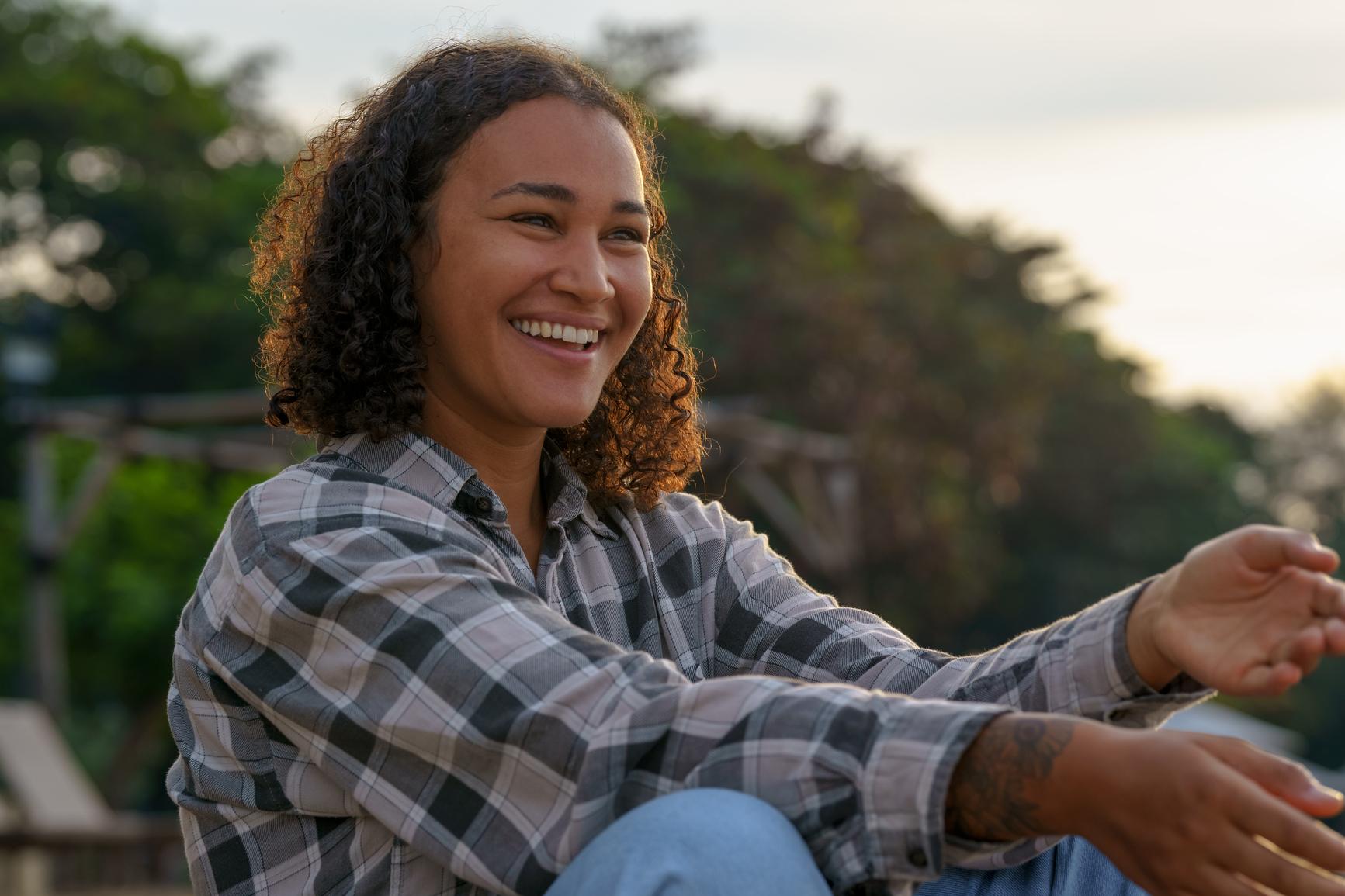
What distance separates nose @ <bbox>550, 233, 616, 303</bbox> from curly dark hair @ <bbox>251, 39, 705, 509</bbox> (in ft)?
0.68

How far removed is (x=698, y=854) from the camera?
166 cm

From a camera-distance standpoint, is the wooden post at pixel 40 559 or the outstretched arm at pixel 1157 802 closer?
the outstretched arm at pixel 1157 802

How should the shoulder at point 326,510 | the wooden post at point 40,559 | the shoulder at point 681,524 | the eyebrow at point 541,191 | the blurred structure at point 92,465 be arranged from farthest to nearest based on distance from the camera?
the wooden post at point 40,559, the blurred structure at point 92,465, the shoulder at point 681,524, the eyebrow at point 541,191, the shoulder at point 326,510

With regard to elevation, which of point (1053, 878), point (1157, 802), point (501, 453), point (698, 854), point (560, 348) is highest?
point (560, 348)

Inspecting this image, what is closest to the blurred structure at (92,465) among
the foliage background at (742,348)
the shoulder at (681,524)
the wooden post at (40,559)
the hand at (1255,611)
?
Answer: the wooden post at (40,559)

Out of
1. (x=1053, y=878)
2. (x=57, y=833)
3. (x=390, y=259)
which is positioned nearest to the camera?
(x=1053, y=878)

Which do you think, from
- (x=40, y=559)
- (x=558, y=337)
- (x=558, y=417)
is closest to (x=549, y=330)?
(x=558, y=337)

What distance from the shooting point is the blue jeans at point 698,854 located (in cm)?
165

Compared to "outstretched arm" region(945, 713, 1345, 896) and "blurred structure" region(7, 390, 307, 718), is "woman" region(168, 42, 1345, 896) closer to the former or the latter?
"outstretched arm" region(945, 713, 1345, 896)

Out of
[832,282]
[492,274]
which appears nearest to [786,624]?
[492,274]

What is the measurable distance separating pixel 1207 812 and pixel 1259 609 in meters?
0.33

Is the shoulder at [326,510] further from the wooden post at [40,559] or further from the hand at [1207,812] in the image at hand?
the wooden post at [40,559]

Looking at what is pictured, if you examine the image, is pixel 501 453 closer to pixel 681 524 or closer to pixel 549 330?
pixel 549 330

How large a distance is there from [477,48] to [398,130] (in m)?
0.20
